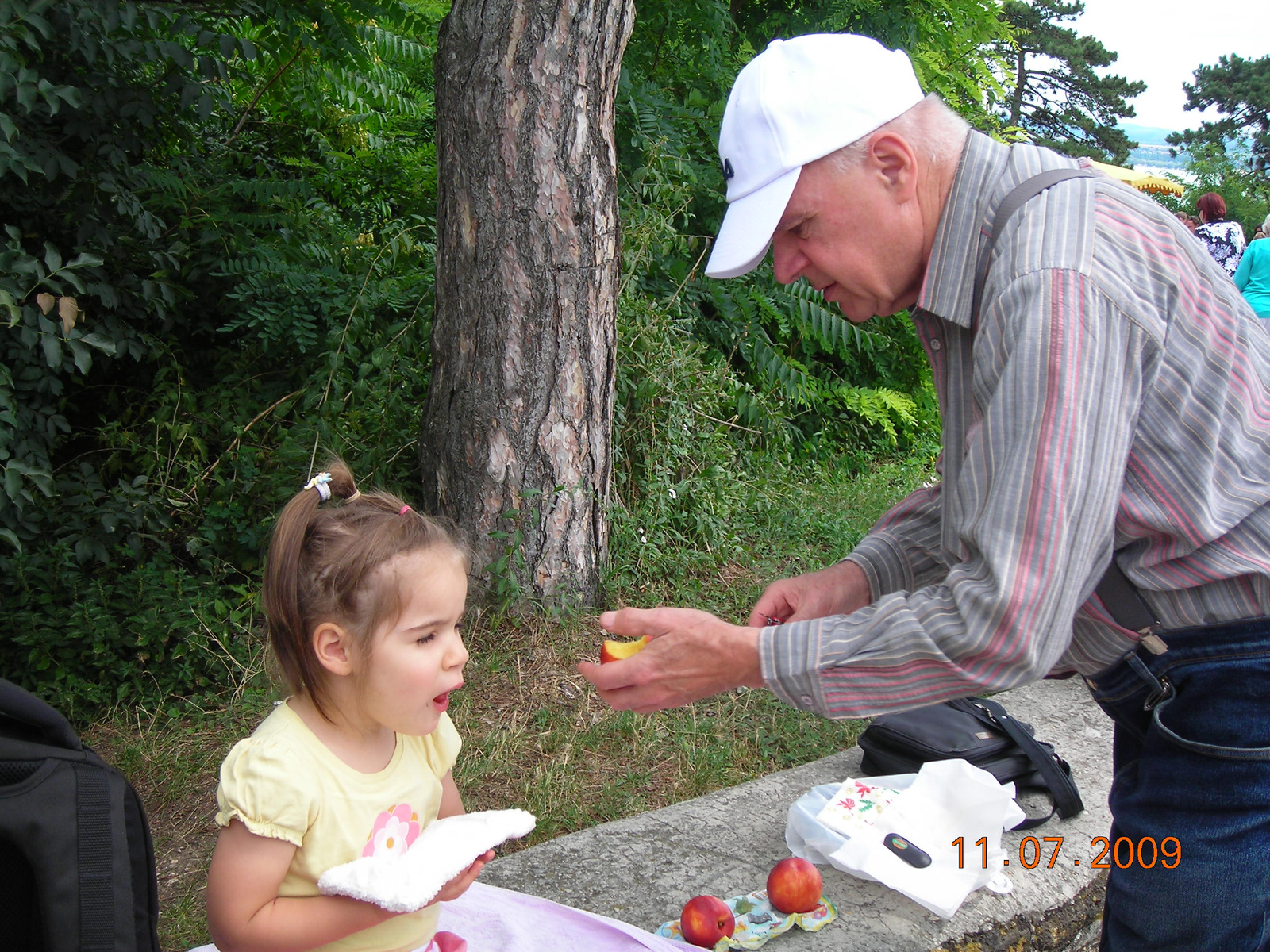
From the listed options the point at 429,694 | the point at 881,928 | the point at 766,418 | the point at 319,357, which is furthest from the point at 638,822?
the point at 766,418

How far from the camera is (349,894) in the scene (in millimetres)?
1764

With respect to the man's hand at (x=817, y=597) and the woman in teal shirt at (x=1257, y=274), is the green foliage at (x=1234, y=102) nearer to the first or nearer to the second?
the woman in teal shirt at (x=1257, y=274)

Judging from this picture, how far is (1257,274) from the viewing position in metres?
9.08

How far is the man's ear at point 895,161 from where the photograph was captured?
175cm

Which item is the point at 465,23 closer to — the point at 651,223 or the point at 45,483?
the point at 651,223

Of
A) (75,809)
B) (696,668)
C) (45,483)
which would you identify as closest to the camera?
(75,809)

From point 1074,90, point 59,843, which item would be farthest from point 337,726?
point 1074,90

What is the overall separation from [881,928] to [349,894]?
1.48 metres

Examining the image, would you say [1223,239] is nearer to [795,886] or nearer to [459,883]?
[795,886]

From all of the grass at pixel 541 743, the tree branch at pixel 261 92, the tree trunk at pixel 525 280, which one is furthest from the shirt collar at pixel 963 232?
the tree branch at pixel 261 92

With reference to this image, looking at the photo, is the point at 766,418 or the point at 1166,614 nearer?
the point at 1166,614

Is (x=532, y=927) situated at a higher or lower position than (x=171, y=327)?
lower

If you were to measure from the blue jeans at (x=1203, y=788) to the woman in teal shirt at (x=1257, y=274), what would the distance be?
8.58 m

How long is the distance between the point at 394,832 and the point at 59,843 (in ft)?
2.29
